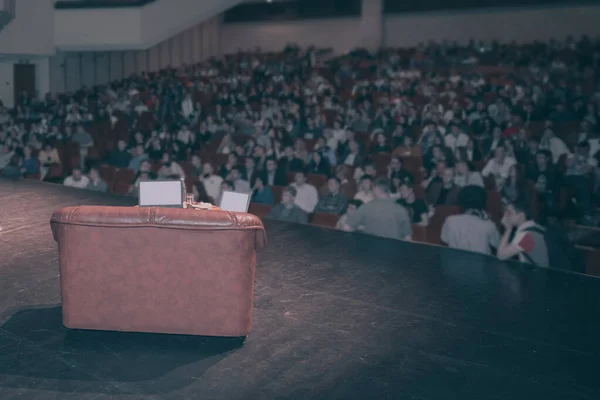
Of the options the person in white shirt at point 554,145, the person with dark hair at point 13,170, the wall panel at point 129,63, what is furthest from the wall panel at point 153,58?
the person in white shirt at point 554,145

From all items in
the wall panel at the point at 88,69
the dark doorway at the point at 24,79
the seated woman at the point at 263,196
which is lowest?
the seated woman at the point at 263,196

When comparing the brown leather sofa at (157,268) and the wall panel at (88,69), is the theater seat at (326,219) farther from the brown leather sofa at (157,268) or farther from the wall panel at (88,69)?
the wall panel at (88,69)

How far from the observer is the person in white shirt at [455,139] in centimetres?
829

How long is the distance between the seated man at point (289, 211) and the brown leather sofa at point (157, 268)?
265cm

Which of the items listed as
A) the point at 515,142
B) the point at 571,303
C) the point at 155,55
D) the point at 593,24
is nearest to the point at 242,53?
the point at 155,55

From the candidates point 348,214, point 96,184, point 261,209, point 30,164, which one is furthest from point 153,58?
point 348,214

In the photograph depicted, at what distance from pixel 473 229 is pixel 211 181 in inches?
131

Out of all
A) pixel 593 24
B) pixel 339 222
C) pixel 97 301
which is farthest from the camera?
pixel 593 24

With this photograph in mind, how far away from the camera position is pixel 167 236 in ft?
8.83

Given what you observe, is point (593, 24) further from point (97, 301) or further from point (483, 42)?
point (97, 301)

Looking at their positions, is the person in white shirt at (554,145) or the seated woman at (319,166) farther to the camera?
the person in white shirt at (554,145)

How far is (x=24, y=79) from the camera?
1475 cm

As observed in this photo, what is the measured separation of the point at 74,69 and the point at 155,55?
3.21 meters

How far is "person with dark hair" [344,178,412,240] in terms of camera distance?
4777mm
